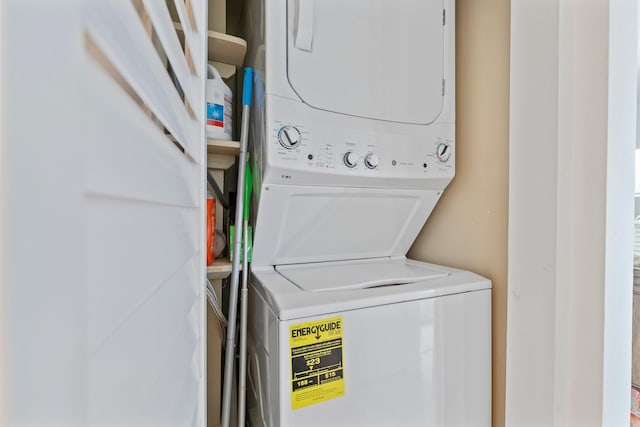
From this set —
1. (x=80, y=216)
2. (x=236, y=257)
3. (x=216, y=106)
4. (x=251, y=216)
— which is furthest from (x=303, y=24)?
(x=80, y=216)

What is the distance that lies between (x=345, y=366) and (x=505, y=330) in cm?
61

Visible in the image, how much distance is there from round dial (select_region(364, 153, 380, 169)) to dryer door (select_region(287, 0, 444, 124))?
0.47 feet

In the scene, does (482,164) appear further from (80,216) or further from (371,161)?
(80,216)

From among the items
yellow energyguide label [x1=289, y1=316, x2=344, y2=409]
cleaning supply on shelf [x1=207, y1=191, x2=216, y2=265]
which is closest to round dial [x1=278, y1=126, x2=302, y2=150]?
cleaning supply on shelf [x1=207, y1=191, x2=216, y2=265]

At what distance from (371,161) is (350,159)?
3.3 inches

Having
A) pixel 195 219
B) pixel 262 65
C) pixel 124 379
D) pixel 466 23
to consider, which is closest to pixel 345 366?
pixel 195 219

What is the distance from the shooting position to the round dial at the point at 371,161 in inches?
42.1

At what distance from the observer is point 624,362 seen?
0.90m

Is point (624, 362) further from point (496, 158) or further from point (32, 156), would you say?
point (32, 156)

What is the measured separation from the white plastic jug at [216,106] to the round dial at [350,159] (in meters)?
0.46

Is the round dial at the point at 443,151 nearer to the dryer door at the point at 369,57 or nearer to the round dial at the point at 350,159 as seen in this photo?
the dryer door at the point at 369,57

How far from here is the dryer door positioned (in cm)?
97

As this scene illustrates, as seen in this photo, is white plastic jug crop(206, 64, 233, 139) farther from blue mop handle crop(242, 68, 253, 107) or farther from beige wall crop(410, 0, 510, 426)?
beige wall crop(410, 0, 510, 426)

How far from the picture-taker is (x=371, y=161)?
1069mm
